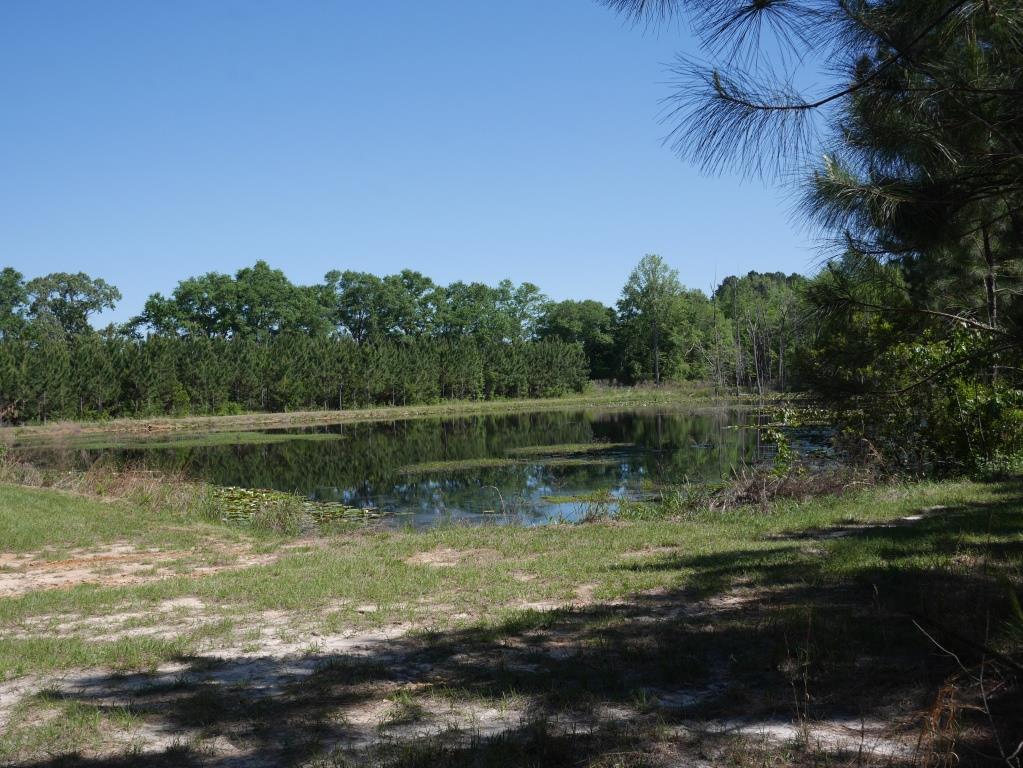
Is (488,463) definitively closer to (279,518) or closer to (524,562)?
(279,518)

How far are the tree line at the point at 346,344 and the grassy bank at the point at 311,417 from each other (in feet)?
8.84

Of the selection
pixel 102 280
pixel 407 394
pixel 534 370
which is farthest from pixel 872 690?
pixel 102 280

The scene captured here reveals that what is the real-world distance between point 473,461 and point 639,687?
2439 cm

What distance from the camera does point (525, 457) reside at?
99.0 ft

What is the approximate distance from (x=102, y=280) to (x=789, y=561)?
307 ft

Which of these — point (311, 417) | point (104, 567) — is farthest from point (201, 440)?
point (104, 567)

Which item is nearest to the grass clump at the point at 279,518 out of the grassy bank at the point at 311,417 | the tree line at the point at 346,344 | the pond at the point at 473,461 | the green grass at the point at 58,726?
the pond at the point at 473,461

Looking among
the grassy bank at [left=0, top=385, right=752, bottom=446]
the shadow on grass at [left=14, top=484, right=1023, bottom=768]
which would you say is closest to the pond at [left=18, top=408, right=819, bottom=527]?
the grassy bank at [left=0, top=385, right=752, bottom=446]

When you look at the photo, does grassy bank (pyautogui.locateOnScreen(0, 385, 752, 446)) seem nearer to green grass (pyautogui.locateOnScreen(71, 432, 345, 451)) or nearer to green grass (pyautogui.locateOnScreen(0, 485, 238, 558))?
green grass (pyautogui.locateOnScreen(71, 432, 345, 451))

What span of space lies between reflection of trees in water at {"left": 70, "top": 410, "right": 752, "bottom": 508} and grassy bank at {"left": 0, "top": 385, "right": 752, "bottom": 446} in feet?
29.4

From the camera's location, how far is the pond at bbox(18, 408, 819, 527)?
19609 millimetres

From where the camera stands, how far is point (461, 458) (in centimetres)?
3078

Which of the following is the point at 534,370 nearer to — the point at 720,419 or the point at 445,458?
the point at 720,419

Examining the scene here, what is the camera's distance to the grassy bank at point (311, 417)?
1864 inches
